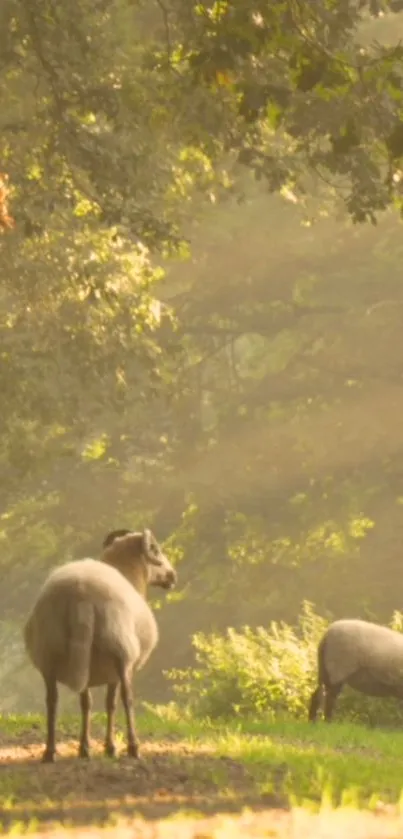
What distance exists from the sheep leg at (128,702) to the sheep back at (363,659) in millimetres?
6998

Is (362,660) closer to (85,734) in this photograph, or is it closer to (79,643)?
(85,734)

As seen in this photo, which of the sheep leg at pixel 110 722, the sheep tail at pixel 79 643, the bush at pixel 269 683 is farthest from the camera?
the bush at pixel 269 683

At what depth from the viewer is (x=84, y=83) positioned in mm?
15922

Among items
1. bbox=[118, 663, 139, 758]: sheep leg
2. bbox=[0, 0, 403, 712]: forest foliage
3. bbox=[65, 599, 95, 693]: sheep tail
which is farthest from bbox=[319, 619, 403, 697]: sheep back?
bbox=[0, 0, 403, 712]: forest foliage

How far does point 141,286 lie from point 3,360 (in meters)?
2.89

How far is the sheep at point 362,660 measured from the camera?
54.4 ft

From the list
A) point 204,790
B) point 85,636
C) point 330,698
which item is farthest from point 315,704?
point 204,790

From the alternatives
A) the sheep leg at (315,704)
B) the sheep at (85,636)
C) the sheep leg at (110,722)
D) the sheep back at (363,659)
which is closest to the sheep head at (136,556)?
the sheep leg at (110,722)

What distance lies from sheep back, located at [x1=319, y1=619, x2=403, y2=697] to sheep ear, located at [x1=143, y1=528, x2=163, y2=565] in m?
5.63

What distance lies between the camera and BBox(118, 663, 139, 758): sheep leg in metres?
9.61

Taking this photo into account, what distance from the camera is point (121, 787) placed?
8.37 metres

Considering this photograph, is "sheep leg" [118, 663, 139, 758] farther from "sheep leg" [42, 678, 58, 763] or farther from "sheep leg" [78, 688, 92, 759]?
"sheep leg" [42, 678, 58, 763]

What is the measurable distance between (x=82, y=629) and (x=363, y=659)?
25.3ft

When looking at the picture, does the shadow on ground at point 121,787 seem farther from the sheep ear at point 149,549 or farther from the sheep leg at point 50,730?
the sheep ear at point 149,549
